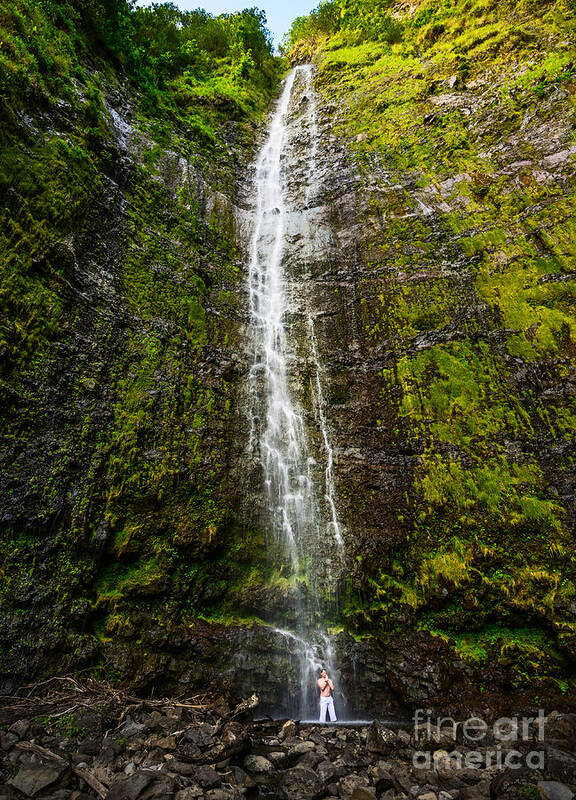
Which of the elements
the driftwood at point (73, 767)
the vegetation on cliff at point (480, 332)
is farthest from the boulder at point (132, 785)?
the vegetation on cliff at point (480, 332)

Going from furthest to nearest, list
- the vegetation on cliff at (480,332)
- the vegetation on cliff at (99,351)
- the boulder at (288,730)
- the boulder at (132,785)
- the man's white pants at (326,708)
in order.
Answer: the vegetation on cliff at (480,332) < the man's white pants at (326,708) < the vegetation on cliff at (99,351) < the boulder at (288,730) < the boulder at (132,785)

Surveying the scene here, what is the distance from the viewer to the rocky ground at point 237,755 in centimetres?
390

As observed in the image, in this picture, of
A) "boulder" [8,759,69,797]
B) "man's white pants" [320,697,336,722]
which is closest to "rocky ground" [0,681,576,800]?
"boulder" [8,759,69,797]

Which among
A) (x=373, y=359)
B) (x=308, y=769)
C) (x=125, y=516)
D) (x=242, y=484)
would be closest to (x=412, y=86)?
(x=373, y=359)

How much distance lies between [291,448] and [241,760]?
5.82 m

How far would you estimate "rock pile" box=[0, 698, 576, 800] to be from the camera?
387 cm

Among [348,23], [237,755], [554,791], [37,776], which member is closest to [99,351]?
[37,776]

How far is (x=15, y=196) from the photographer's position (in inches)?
269

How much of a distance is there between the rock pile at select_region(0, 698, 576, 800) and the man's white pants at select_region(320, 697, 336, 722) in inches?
25.2

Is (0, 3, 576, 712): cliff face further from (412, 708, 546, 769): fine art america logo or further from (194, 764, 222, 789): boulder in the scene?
(194, 764, 222, 789): boulder

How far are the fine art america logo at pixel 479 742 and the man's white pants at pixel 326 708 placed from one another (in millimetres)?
1385

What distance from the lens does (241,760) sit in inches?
194

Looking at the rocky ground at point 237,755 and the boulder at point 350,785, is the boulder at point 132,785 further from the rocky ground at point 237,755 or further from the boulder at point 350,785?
the boulder at point 350,785

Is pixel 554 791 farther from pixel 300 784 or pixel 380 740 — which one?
pixel 300 784
